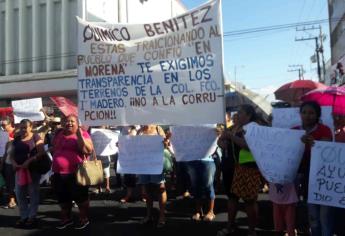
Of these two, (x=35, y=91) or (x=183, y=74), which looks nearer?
(x=183, y=74)

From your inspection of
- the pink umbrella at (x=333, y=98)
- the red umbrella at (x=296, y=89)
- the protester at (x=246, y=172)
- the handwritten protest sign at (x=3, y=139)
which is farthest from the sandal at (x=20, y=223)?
the red umbrella at (x=296, y=89)

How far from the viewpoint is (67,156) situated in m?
6.27

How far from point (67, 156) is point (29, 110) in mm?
2964

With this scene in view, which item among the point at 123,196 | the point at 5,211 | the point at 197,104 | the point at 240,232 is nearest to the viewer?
the point at 197,104

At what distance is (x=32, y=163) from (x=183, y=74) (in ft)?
8.56

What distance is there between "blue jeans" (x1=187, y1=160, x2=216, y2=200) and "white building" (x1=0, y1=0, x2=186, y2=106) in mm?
24562

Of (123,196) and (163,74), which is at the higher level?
(163,74)

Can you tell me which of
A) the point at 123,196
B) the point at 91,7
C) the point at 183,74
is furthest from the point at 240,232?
the point at 91,7

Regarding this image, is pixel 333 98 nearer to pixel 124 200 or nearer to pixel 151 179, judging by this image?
pixel 151 179

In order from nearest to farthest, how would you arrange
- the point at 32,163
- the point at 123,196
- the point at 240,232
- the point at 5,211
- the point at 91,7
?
the point at 240,232, the point at 32,163, the point at 5,211, the point at 123,196, the point at 91,7

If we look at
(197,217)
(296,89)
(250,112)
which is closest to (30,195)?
(197,217)

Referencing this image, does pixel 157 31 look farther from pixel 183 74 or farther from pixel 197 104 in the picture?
pixel 197 104

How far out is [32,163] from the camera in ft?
22.1

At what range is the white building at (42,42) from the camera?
101 ft
